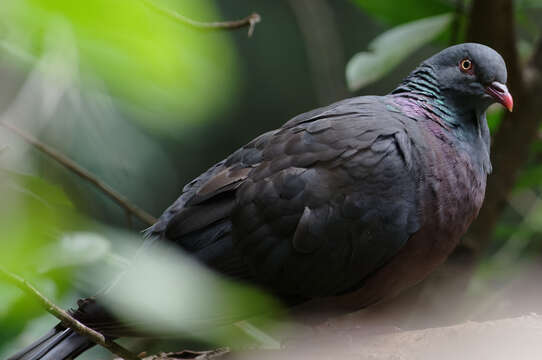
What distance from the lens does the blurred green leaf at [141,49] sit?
509mm

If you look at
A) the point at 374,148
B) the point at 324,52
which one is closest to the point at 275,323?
the point at 374,148

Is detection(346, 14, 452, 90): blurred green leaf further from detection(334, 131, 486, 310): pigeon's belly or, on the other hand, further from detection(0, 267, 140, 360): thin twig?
detection(0, 267, 140, 360): thin twig

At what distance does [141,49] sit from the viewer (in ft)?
1.72

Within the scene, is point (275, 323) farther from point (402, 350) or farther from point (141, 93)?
point (141, 93)

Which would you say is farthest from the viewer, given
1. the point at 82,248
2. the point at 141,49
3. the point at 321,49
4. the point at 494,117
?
the point at 321,49

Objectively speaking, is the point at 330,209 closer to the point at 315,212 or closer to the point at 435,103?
the point at 315,212

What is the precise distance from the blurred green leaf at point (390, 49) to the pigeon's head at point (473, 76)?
49 cm

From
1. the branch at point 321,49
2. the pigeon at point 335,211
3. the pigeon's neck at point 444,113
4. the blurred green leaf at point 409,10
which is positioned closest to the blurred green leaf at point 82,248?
the pigeon at point 335,211

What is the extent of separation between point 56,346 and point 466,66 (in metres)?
1.96

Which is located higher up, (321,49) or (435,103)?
(321,49)

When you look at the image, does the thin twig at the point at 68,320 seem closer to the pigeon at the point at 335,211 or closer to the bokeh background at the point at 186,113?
the bokeh background at the point at 186,113

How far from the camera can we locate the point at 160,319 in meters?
0.65

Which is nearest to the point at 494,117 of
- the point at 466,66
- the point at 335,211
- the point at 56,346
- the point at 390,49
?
the point at 390,49

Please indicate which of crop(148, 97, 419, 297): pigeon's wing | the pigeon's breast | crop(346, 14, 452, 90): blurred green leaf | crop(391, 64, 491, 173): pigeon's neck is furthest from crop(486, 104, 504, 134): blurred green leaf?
crop(148, 97, 419, 297): pigeon's wing
